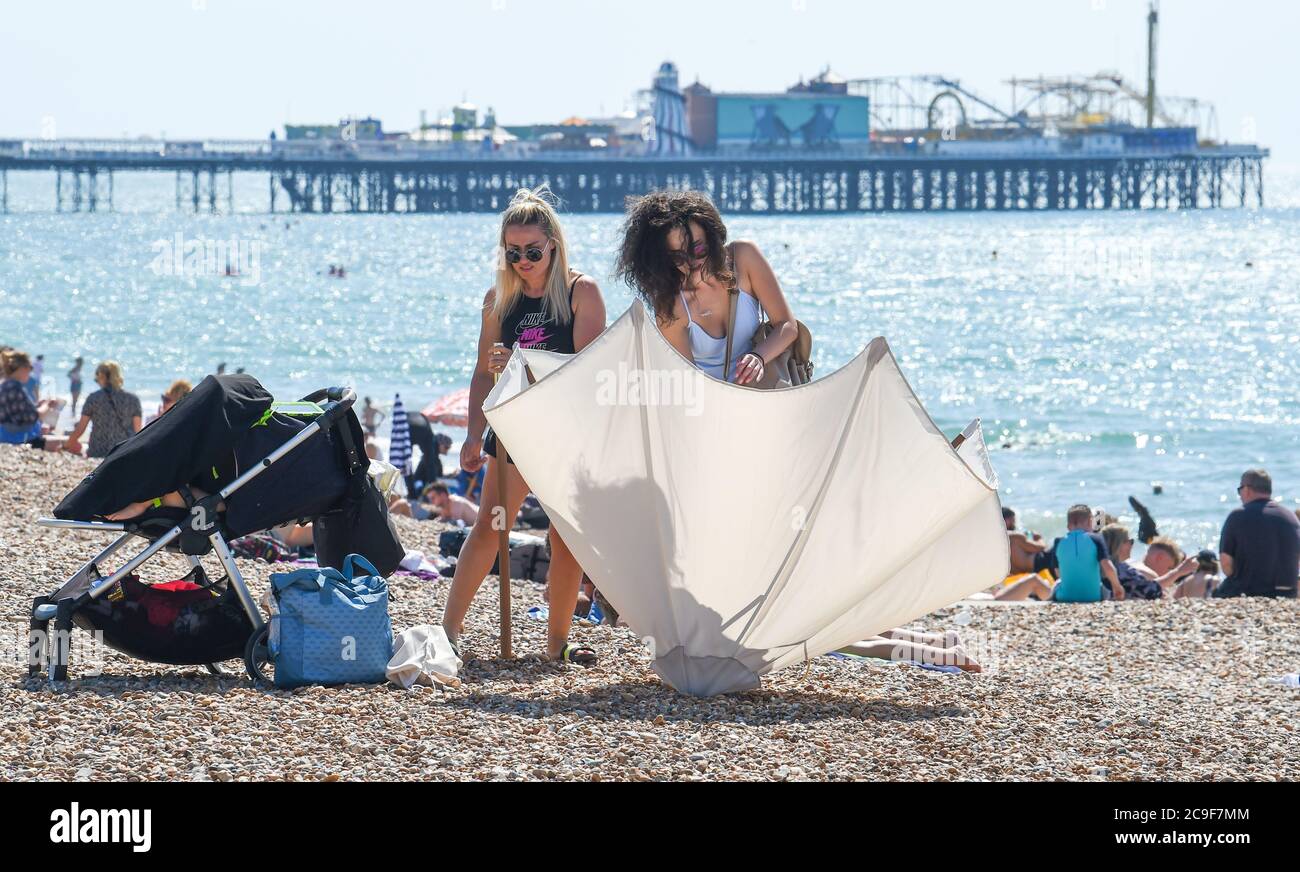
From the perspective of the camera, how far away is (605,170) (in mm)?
99500

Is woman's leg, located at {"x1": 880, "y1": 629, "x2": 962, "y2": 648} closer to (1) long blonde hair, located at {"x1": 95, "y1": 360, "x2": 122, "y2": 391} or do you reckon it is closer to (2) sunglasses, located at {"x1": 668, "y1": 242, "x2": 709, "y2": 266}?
(2) sunglasses, located at {"x1": 668, "y1": 242, "x2": 709, "y2": 266}

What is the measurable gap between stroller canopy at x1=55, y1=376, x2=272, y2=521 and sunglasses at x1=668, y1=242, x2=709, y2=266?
124 centimetres

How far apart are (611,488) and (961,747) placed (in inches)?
46.6

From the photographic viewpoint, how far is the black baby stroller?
15.0 feet

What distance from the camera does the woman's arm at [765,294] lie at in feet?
15.9

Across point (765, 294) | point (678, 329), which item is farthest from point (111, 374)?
point (765, 294)

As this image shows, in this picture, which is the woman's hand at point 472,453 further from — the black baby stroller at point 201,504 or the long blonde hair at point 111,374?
the long blonde hair at point 111,374

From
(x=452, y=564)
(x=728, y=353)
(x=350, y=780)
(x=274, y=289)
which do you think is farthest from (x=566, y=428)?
(x=274, y=289)

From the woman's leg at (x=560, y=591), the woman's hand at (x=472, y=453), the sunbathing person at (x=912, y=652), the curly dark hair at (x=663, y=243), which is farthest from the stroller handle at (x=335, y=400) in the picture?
the sunbathing person at (x=912, y=652)

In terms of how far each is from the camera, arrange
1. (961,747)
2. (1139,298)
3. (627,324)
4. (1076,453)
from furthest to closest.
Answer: (1139,298) < (1076,453) < (627,324) < (961,747)

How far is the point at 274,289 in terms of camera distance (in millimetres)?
51719

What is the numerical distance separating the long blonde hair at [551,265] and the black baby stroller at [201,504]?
0.57 metres
